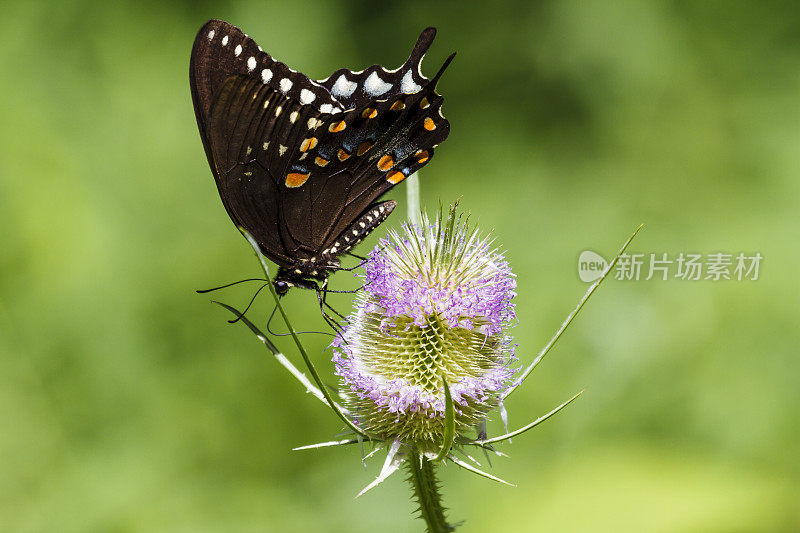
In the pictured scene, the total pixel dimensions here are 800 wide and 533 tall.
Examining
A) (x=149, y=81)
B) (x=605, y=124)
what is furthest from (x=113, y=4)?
(x=605, y=124)

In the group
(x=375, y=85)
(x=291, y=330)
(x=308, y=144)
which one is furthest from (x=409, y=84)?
(x=291, y=330)

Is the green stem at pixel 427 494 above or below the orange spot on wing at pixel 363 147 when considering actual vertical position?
below

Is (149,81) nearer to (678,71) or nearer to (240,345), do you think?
(240,345)

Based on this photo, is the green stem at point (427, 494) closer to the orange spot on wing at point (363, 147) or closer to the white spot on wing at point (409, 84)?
the orange spot on wing at point (363, 147)

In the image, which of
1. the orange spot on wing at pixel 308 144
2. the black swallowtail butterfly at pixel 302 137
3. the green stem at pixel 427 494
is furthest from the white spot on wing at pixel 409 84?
the green stem at pixel 427 494

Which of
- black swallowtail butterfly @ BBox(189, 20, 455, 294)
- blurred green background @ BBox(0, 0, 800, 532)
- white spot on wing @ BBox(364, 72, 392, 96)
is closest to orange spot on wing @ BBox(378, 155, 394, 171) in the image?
black swallowtail butterfly @ BBox(189, 20, 455, 294)

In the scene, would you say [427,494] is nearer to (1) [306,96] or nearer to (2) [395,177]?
(2) [395,177]
